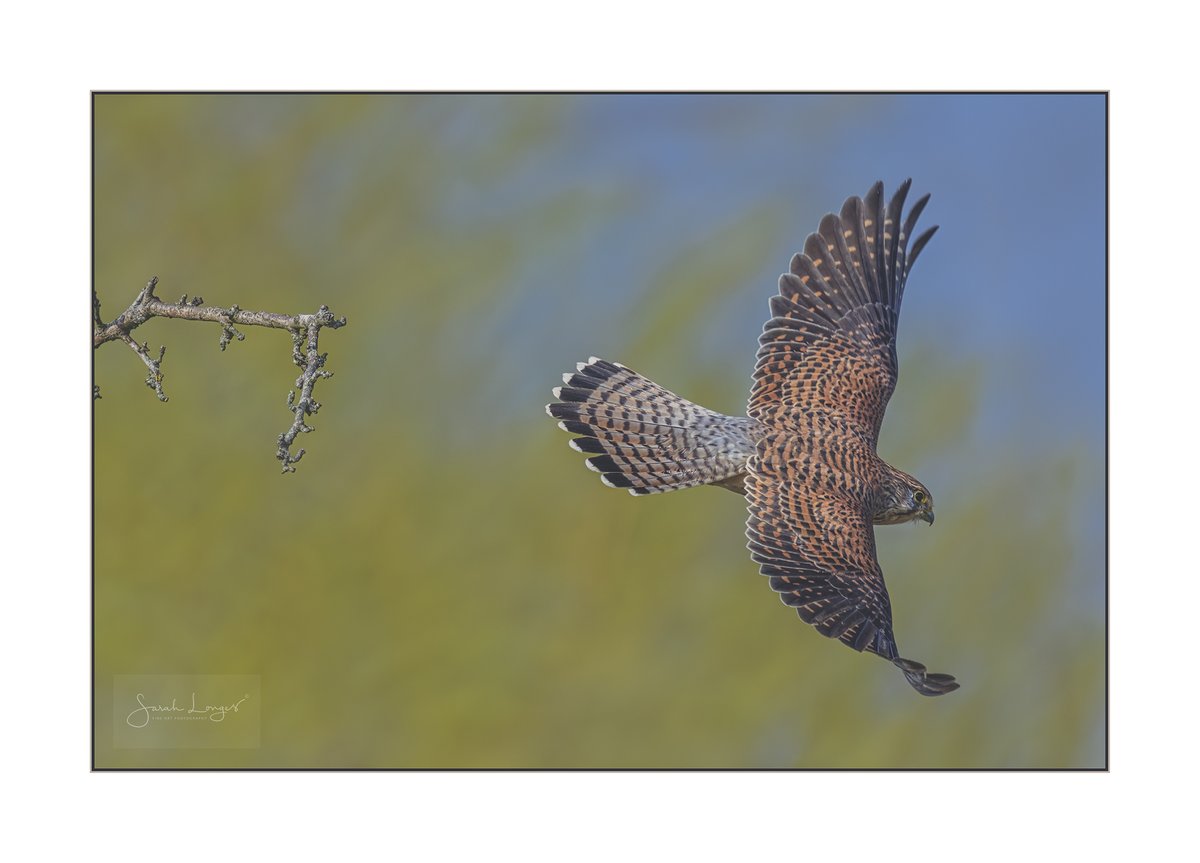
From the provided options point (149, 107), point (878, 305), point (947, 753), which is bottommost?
point (947, 753)

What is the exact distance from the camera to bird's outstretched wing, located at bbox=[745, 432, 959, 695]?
16.4 feet

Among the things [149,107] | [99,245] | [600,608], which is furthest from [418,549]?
[149,107]

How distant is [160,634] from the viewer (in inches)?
217

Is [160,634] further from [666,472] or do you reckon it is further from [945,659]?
[945,659]

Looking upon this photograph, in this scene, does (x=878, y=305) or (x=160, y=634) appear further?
(x=878, y=305)

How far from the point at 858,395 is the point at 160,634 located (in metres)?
3.36

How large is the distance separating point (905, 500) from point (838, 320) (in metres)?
0.90
